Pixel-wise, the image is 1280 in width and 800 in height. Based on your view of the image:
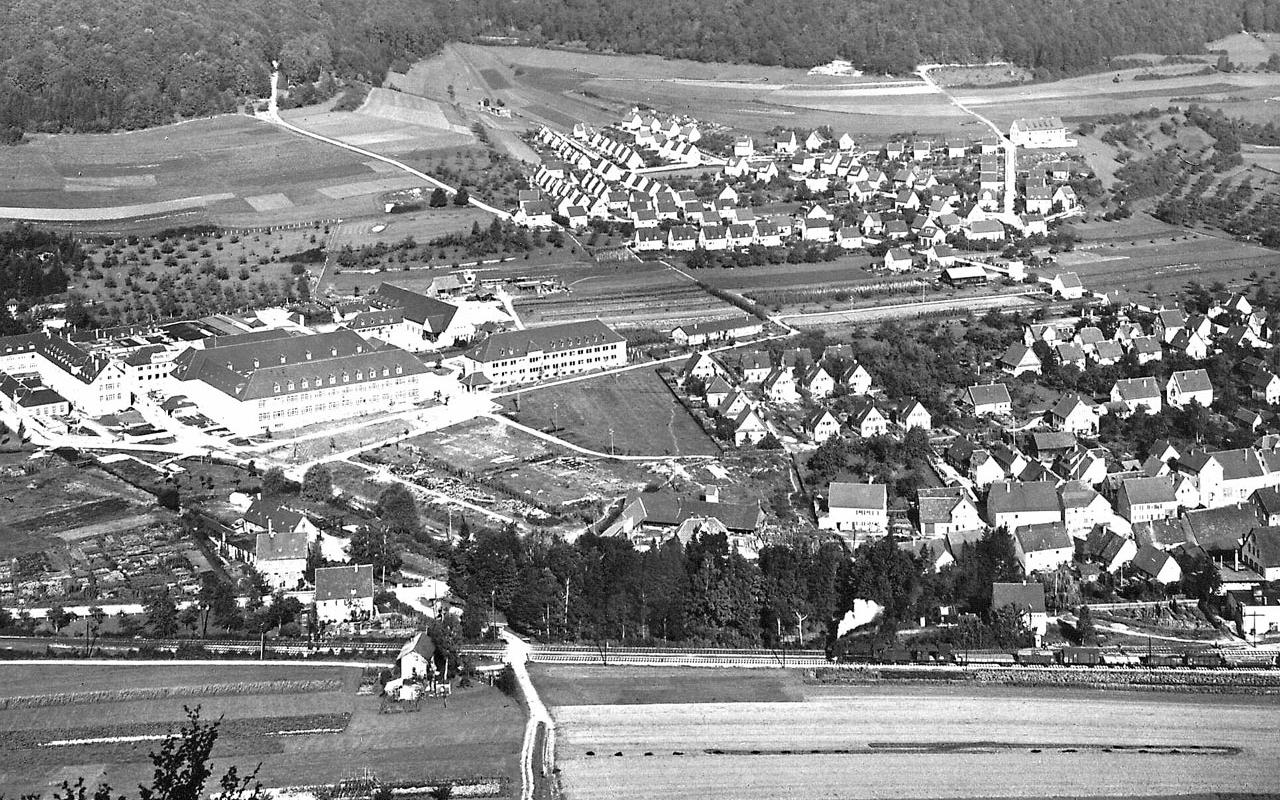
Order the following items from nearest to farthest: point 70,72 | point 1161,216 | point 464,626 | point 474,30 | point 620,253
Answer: point 464,626 → point 620,253 → point 1161,216 → point 70,72 → point 474,30

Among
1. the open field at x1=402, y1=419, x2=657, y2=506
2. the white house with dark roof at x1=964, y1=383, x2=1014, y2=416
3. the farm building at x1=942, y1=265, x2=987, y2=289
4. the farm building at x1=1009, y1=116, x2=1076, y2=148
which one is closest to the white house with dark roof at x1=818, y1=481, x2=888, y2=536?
the open field at x1=402, y1=419, x2=657, y2=506

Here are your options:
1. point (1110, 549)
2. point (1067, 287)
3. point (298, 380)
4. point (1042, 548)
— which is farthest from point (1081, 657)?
point (1067, 287)

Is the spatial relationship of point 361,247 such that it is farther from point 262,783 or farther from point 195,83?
point 262,783

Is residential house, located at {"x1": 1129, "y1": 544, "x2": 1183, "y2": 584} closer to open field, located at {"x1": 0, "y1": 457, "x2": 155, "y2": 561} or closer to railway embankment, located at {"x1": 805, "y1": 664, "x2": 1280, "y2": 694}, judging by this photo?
railway embankment, located at {"x1": 805, "y1": 664, "x2": 1280, "y2": 694}

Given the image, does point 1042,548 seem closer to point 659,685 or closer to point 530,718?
point 659,685

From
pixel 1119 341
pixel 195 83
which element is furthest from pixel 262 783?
pixel 195 83

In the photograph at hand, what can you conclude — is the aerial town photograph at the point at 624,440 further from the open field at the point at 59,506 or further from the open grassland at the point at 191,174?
the open grassland at the point at 191,174
